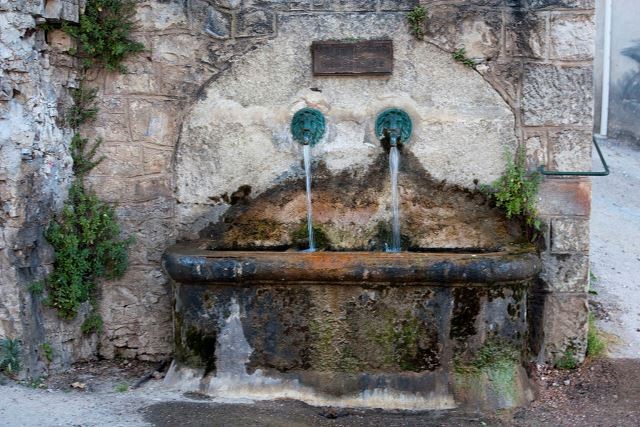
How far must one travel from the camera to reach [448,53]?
3.88 m

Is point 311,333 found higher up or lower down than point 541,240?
lower down

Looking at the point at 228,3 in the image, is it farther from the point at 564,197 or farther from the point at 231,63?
the point at 564,197

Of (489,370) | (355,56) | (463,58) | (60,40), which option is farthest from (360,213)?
(60,40)

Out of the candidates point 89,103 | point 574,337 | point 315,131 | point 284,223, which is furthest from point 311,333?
point 89,103

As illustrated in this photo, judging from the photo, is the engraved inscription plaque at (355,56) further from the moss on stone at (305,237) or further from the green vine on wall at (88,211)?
the green vine on wall at (88,211)

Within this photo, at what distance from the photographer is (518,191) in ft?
12.5

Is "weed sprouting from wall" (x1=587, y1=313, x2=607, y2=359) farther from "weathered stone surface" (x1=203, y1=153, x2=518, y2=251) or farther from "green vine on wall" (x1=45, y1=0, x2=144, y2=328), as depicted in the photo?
"green vine on wall" (x1=45, y1=0, x2=144, y2=328)

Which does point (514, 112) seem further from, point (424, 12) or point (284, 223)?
point (284, 223)

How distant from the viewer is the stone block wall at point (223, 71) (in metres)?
3.81

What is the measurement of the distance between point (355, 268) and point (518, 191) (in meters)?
1.01

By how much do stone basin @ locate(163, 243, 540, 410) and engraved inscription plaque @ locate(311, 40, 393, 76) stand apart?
3.29 ft

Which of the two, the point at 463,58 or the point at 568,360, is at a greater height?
the point at 463,58

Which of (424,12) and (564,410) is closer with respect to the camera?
(564,410)

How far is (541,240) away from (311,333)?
1.29 m
